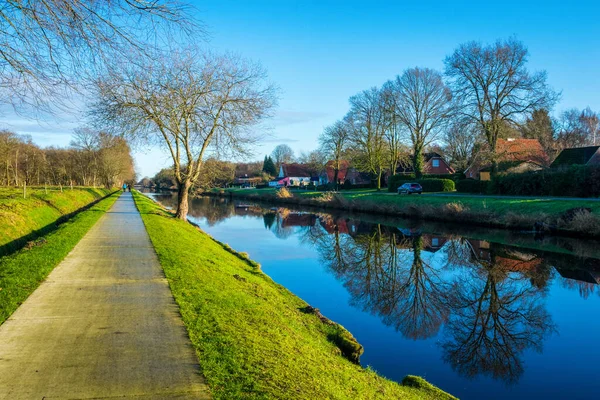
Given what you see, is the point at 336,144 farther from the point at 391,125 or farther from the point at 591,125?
the point at 591,125

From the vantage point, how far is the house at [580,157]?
40.1m

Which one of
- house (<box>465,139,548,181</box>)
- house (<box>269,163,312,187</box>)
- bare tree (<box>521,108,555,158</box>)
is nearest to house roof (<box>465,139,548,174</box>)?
house (<box>465,139,548,181</box>)

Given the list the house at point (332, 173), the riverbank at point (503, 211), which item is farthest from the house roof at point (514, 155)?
the house at point (332, 173)

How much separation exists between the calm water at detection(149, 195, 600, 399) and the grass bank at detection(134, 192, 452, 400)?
1.28 metres

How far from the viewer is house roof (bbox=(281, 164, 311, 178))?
11112cm

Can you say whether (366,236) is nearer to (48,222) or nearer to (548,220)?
(548,220)

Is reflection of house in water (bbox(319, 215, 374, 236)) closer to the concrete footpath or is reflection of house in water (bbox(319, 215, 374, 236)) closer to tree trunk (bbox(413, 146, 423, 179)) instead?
tree trunk (bbox(413, 146, 423, 179))

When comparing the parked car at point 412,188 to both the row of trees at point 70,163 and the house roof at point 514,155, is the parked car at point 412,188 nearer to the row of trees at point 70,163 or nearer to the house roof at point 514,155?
the house roof at point 514,155

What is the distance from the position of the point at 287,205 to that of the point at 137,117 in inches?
1428

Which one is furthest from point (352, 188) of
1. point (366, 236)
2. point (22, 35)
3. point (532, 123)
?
point (22, 35)

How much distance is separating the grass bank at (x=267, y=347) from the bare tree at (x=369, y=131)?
41.9 meters

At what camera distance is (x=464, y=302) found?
1184 cm

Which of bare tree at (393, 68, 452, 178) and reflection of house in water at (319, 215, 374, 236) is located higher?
bare tree at (393, 68, 452, 178)

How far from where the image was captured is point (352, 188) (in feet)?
211
